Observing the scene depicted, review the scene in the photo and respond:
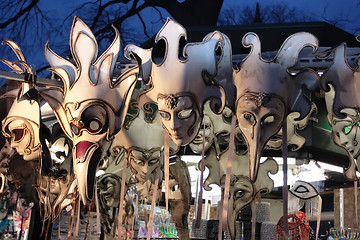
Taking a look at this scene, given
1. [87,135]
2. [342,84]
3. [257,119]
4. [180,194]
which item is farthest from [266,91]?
[180,194]

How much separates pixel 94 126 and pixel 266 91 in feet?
2.07

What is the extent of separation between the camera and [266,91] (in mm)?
1534

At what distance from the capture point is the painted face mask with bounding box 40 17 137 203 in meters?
1.66

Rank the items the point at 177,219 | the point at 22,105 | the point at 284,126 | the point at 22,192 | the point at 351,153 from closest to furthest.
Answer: the point at 284,126 < the point at 351,153 < the point at 22,105 < the point at 177,219 < the point at 22,192

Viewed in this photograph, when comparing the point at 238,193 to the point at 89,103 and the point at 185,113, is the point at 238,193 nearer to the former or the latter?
the point at 185,113

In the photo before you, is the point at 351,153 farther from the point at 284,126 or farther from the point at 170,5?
the point at 170,5

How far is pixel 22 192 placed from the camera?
281cm

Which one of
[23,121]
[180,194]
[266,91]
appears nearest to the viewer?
[266,91]

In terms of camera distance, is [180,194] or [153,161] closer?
[153,161]

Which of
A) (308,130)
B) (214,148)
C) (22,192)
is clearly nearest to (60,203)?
(22,192)

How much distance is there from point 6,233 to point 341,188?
8.87ft

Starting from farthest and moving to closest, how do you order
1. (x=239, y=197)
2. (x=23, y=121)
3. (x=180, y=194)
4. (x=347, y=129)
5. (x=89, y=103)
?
(x=180, y=194) < (x=239, y=197) < (x=23, y=121) < (x=347, y=129) < (x=89, y=103)

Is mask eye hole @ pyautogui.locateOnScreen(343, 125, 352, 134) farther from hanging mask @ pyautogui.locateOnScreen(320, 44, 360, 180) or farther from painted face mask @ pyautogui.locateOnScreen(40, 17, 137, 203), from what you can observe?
painted face mask @ pyautogui.locateOnScreen(40, 17, 137, 203)

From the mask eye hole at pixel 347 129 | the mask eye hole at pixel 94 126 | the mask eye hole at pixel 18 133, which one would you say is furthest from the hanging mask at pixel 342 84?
the mask eye hole at pixel 18 133
